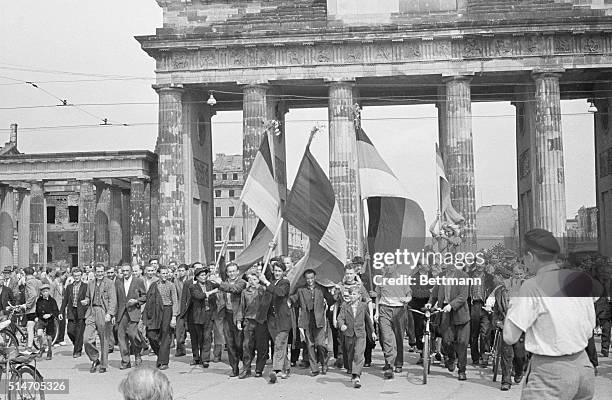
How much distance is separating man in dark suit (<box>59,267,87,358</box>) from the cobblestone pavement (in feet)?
6.70

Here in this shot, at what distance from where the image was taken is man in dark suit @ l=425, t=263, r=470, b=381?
1388 centimetres

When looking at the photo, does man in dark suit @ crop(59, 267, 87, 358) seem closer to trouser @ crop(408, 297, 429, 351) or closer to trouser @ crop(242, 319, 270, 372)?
trouser @ crop(242, 319, 270, 372)

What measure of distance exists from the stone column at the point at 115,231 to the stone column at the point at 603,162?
26.0 meters

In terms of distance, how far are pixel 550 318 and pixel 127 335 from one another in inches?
463

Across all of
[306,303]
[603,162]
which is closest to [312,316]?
[306,303]

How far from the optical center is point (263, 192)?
18.4 m

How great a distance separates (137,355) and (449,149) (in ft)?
84.6

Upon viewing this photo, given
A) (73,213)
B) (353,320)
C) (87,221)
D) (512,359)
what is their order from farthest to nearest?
(73,213)
(87,221)
(353,320)
(512,359)

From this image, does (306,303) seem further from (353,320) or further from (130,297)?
(130,297)

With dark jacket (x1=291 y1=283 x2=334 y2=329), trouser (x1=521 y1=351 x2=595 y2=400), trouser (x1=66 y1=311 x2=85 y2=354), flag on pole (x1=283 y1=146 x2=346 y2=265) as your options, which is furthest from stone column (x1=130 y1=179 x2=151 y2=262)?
trouser (x1=521 y1=351 x2=595 y2=400)

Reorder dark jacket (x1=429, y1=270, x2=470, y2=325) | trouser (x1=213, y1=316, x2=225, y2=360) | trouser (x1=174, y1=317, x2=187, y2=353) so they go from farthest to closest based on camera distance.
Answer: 1. trouser (x1=174, y1=317, x2=187, y2=353)
2. trouser (x1=213, y1=316, x2=225, y2=360)
3. dark jacket (x1=429, y1=270, x2=470, y2=325)

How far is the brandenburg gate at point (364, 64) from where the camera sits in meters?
38.2

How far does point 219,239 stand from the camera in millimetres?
103000

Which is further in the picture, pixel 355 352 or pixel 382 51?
pixel 382 51
